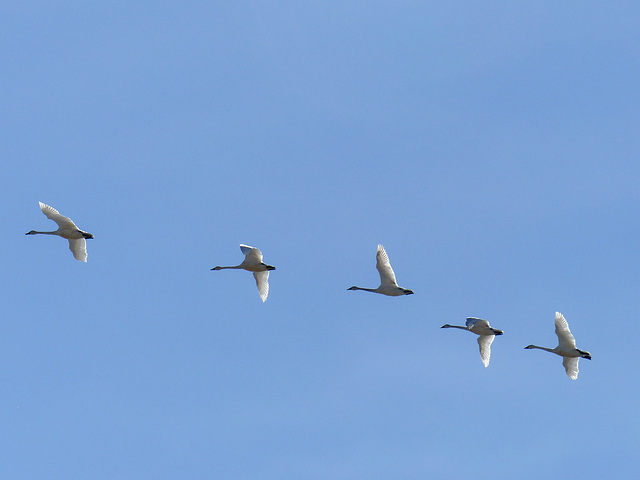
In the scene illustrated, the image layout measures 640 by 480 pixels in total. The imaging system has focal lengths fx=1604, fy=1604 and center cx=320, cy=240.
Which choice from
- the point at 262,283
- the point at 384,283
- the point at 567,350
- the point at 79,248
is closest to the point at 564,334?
the point at 567,350

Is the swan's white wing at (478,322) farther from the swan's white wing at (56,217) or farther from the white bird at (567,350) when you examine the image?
the swan's white wing at (56,217)

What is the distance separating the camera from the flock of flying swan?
89438 millimetres

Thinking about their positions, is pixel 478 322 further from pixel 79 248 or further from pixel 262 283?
pixel 79 248

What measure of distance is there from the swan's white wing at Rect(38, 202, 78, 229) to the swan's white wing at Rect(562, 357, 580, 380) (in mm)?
29296

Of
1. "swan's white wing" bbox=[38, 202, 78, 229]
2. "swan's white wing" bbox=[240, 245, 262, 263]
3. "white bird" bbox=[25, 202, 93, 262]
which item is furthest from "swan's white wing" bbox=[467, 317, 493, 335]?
"swan's white wing" bbox=[38, 202, 78, 229]

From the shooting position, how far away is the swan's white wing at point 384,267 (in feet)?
295

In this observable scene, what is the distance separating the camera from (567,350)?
303ft

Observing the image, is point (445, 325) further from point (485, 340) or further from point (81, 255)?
point (81, 255)

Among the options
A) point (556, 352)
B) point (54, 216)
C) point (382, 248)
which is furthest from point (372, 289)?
point (54, 216)

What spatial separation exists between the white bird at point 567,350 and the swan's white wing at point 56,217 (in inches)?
1111

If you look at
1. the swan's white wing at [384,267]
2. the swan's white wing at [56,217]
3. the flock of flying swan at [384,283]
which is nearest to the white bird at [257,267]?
the flock of flying swan at [384,283]

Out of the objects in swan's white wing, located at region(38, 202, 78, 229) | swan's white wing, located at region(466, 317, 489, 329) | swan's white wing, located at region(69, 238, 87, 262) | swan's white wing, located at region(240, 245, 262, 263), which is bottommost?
swan's white wing, located at region(69, 238, 87, 262)

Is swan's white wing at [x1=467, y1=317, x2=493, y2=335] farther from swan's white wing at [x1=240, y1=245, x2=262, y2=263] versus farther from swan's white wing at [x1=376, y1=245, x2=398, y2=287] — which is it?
swan's white wing at [x1=240, y1=245, x2=262, y2=263]

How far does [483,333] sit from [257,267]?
13.7m
